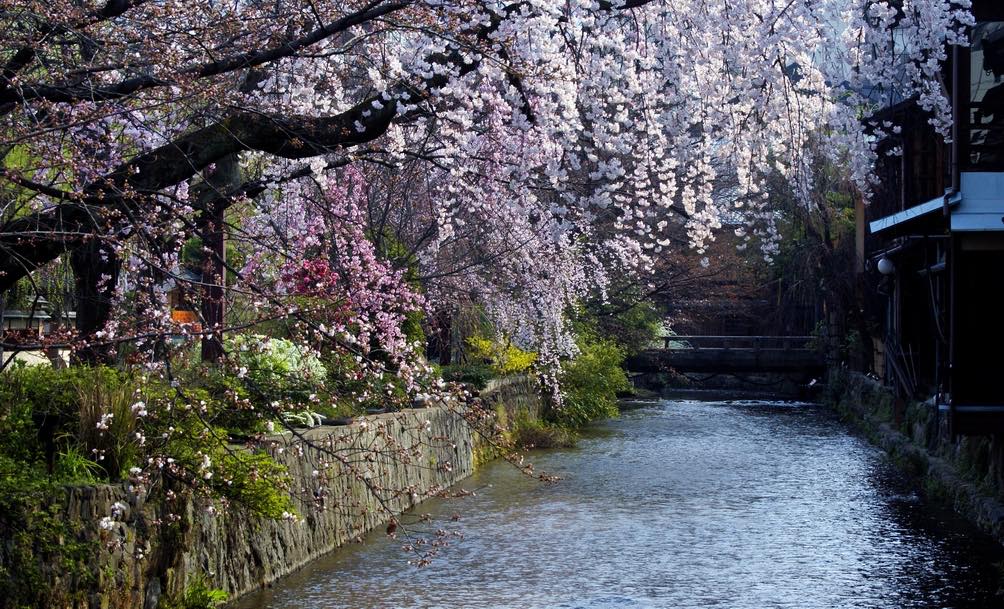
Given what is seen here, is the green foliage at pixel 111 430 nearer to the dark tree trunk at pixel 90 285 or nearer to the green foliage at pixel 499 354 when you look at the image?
the dark tree trunk at pixel 90 285

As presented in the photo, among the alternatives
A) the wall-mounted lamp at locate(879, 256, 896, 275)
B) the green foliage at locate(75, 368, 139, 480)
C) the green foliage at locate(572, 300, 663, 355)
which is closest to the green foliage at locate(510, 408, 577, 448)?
the wall-mounted lamp at locate(879, 256, 896, 275)

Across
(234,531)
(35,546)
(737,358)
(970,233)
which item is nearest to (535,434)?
(970,233)

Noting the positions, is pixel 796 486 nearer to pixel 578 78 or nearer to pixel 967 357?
pixel 967 357

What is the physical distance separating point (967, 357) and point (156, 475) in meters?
8.52

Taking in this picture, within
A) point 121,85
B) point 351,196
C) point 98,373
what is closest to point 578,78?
point 121,85

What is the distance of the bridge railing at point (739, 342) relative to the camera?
122ft

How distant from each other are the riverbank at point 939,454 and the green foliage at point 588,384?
527cm

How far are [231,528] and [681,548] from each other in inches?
190

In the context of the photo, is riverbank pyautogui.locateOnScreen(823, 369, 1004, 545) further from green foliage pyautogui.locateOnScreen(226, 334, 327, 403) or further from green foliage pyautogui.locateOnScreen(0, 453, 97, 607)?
green foliage pyautogui.locateOnScreen(0, 453, 97, 607)

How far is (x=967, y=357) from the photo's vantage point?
12.1 meters

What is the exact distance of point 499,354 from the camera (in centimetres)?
2116

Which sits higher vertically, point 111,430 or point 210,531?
point 111,430

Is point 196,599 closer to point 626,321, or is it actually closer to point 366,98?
point 366,98

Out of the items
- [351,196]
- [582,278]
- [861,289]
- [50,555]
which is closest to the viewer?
[50,555]
